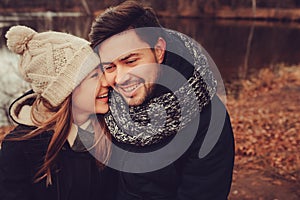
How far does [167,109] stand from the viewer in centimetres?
190

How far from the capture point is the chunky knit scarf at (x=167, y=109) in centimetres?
183

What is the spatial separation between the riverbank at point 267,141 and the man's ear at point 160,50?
2.96 meters

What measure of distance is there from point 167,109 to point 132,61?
34cm

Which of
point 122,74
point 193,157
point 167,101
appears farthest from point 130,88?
point 193,157

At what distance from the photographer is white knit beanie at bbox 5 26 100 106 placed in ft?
6.28

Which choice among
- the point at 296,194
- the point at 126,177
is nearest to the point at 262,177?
the point at 296,194

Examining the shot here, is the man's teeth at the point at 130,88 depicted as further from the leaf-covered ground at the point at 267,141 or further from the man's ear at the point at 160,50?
the leaf-covered ground at the point at 267,141

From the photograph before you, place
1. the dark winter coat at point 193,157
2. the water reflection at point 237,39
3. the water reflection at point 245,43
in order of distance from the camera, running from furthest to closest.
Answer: the water reflection at point 245,43 < the water reflection at point 237,39 < the dark winter coat at point 193,157

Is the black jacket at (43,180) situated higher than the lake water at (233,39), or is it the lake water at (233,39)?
the black jacket at (43,180)

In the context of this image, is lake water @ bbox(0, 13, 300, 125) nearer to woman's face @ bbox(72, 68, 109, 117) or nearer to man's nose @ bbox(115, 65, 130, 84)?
woman's face @ bbox(72, 68, 109, 117)

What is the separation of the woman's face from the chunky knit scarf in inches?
3.8

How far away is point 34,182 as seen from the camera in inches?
79.6

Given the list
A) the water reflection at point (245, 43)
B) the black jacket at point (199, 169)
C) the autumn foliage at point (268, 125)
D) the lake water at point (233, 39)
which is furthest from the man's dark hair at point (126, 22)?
the water reflection at point (245, 43)

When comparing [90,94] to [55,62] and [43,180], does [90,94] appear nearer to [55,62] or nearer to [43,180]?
[55,62]
